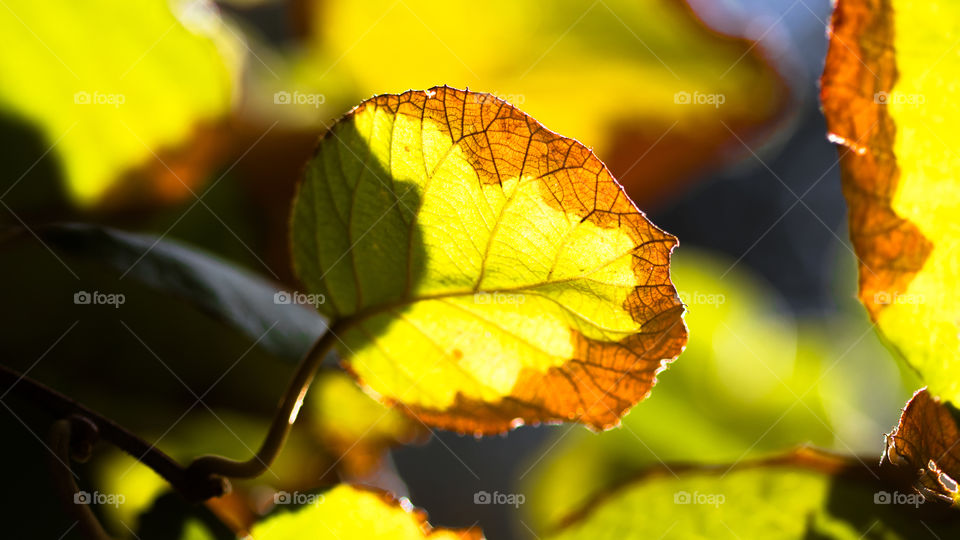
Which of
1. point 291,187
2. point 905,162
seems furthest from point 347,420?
point 905,162

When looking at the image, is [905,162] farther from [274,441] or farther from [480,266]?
[274,441]

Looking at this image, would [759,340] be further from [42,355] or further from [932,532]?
[42,355]

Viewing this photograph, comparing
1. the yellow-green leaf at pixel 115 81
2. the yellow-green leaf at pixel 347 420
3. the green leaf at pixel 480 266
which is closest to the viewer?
the green leaf at pixel 480 266

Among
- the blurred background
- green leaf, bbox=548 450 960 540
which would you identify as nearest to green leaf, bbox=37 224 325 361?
the blurred background

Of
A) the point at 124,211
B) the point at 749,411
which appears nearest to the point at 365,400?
the point at 124,211

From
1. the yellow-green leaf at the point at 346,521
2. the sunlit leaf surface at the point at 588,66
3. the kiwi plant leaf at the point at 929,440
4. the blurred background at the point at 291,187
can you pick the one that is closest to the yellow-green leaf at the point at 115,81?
the blurred background at the point at 291,187

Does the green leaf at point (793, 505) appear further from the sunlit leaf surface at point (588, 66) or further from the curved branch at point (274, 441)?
the sunlit leaf surface at point (588, 66)

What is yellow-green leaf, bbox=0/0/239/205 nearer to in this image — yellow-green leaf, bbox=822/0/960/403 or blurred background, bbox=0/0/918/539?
blurred background, bbox=0/0/918/539
